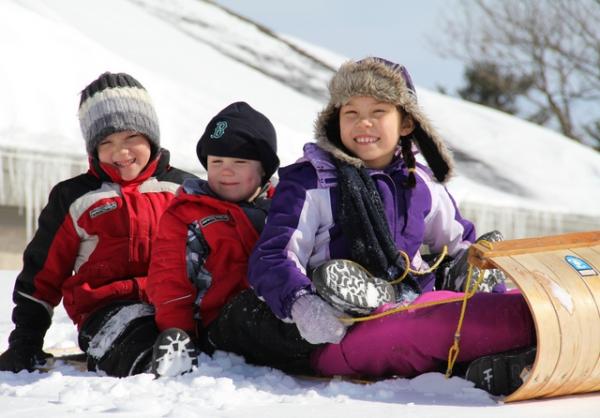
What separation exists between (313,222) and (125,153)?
789mm

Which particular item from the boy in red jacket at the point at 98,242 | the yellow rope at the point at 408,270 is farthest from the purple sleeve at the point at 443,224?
the boy in red jacket at the point at 98,242

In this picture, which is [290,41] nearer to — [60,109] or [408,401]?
[60,109]

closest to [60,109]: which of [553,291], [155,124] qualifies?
[155,124]

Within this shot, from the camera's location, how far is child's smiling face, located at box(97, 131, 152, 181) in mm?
3303

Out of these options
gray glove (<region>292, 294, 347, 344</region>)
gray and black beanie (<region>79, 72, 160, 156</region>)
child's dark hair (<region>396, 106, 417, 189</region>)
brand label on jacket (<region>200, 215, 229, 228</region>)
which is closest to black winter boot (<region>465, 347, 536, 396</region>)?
gray glove (<region>292, 294, 347, 344</region>)

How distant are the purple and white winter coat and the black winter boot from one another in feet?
1.54

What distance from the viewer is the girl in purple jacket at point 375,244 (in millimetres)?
2592

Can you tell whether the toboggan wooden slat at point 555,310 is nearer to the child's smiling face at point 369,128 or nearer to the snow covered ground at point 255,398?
the snow covered ground at point 255,398

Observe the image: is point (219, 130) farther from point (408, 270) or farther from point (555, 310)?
point (555, 310)

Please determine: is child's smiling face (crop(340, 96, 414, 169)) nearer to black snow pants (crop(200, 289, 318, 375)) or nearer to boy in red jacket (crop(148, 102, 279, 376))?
boy in red jacket (crop(148, 102, 279, 376))

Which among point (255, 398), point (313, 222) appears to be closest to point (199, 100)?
point (313, 222)

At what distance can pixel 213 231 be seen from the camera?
2982 millimetres

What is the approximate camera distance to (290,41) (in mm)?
9547

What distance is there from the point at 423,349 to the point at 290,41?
717cm
